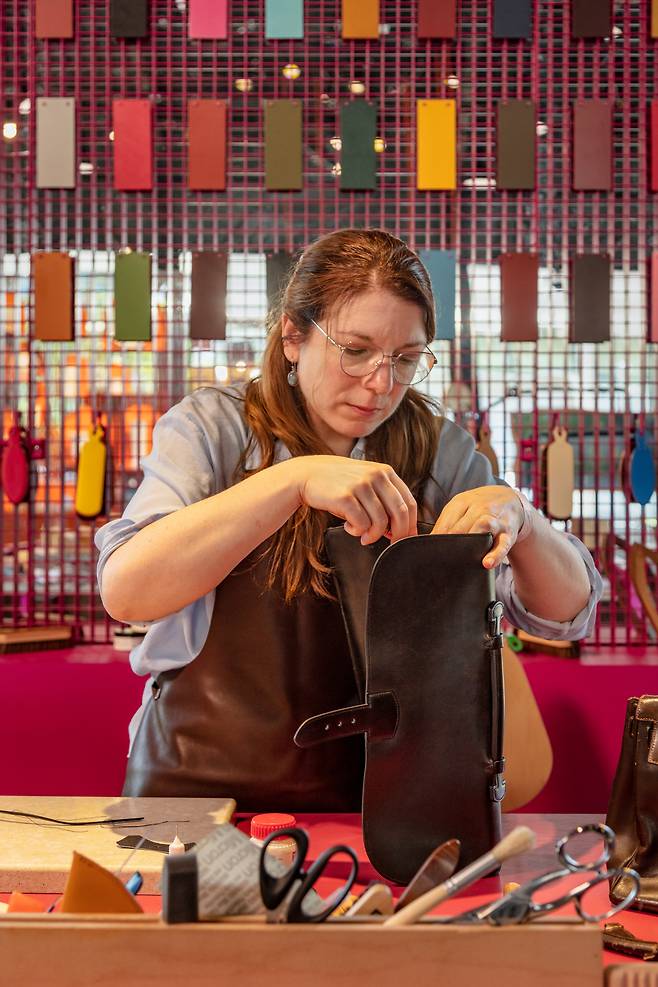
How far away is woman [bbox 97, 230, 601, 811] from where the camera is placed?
131cm

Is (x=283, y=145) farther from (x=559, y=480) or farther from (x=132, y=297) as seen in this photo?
(x=559, y=480)

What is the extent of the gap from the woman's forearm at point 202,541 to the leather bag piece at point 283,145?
1.75m

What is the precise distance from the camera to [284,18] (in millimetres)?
2834

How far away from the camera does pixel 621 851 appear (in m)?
1.08

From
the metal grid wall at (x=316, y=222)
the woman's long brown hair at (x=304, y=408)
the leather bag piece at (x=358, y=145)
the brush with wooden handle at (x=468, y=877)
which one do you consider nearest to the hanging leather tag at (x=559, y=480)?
the metal grid wall at (x=316, y=222)

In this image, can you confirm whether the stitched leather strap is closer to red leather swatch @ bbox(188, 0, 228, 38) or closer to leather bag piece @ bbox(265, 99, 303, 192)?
leather bag piece @ bbox(265, 99, 303, 192)

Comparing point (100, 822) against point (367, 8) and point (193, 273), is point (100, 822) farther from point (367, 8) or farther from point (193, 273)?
point (367, 8)

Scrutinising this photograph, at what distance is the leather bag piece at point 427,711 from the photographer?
1082mm

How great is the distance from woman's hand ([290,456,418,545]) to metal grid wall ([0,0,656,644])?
1719 mm

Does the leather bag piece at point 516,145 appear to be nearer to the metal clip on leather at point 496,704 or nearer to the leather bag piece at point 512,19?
the leather bag piece at point 512,19

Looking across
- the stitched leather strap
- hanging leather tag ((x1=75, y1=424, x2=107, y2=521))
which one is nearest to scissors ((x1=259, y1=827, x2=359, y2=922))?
the stitched leather strap

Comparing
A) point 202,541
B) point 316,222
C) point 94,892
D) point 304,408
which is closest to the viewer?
point 94,892

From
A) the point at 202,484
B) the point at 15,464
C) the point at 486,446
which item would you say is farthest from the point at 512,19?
the point at 202,484

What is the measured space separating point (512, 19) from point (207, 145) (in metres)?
0.94
